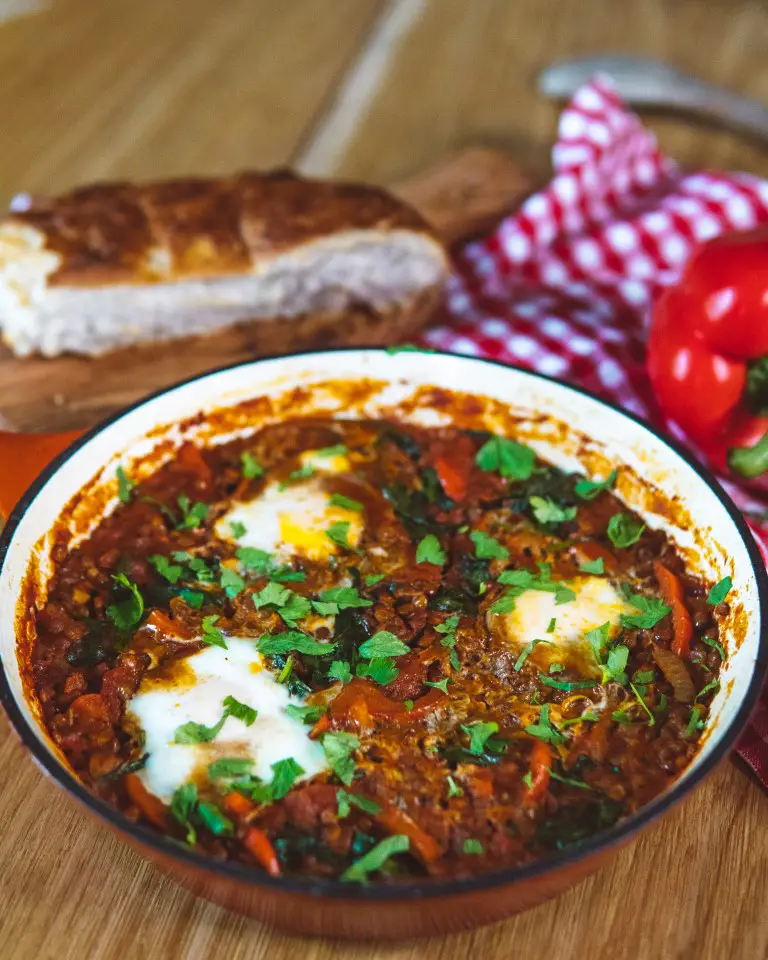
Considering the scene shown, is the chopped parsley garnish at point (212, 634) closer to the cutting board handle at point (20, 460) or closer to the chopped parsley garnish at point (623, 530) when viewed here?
the cutting board handle at point (20, 460)

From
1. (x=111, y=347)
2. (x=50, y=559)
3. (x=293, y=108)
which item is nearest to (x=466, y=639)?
(x=50, y=559)

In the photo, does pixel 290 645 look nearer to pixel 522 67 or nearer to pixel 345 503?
pixel 345 503

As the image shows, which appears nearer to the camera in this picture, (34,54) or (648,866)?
(648,866)

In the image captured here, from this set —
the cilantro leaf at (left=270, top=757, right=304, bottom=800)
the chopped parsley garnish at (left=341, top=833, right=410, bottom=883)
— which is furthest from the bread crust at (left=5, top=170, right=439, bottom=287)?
the chopped parsley garnish at (left=341, top=833, right=410, bottom=883)

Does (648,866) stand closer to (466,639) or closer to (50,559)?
(466,639)

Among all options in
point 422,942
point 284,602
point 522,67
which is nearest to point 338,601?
point 284,602
